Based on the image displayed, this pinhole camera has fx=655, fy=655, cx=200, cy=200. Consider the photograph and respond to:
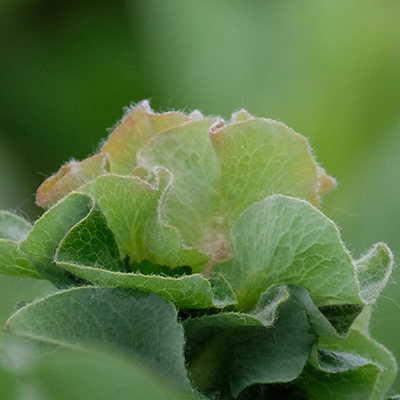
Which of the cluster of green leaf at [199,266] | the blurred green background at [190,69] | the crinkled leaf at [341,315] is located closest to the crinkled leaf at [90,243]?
the cluster of green leaf at [199,266]

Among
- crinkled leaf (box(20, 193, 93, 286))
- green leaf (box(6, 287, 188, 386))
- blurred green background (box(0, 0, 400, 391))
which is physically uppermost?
crinkled leaf (box(20, 193, 93, 286))

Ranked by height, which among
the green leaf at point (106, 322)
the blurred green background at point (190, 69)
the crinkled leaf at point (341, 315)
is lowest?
the blurred green background at point (190, 69)

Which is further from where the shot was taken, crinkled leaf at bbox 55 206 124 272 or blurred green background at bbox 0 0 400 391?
blurred green background at bbox 0 0 400 391

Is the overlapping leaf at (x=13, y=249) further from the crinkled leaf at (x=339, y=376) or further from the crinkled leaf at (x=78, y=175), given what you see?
the crinkled leaf at (x=339, y=376)

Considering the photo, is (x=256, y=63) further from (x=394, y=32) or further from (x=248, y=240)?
(x=248, y=240)

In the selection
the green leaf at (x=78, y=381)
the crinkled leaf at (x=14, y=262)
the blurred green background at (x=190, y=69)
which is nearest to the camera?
the green leaf at (x=78, y=381)

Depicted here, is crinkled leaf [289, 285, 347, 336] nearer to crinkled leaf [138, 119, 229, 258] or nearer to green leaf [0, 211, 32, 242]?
crinkled leaf [138, 119, 229, 258]

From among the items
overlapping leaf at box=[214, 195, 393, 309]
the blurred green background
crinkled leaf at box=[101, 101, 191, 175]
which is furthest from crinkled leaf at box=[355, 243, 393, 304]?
the blurred green background
